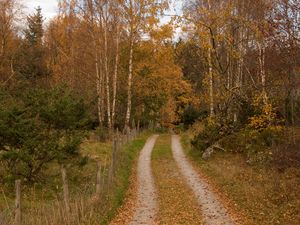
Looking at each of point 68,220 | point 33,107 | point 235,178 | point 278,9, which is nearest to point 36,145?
point 33,107

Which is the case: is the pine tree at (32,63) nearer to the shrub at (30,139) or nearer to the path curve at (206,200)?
the shrub at (30,139)

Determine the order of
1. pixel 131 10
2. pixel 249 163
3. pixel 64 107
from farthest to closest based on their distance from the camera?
1. pixel 131 10
2. pixel 249 163
3. pixel 64 107

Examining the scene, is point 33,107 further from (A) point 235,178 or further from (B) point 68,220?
(A) point 235,178

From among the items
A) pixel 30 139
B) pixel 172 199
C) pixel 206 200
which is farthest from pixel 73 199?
pixel 206 200

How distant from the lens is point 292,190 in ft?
37.7

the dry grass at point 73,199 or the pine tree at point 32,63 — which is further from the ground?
the pine tree at point 32,63

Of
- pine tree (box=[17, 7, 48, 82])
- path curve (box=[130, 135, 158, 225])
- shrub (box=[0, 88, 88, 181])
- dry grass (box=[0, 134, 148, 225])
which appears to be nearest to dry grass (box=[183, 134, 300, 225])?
path curve (box=[130, 135, 158, 225])

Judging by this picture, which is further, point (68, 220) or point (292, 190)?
point (292, 190)

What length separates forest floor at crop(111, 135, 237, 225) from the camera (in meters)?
10.3

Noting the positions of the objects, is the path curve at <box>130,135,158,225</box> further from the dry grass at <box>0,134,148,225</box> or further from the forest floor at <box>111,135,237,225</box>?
the dry grass at <box>0,134,148,225</box>

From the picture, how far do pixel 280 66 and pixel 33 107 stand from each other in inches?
401

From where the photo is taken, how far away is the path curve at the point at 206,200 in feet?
33.0

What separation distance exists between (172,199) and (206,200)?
1.15m

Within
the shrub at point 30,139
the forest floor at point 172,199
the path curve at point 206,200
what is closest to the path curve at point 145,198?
the forest floor at point 172,199
